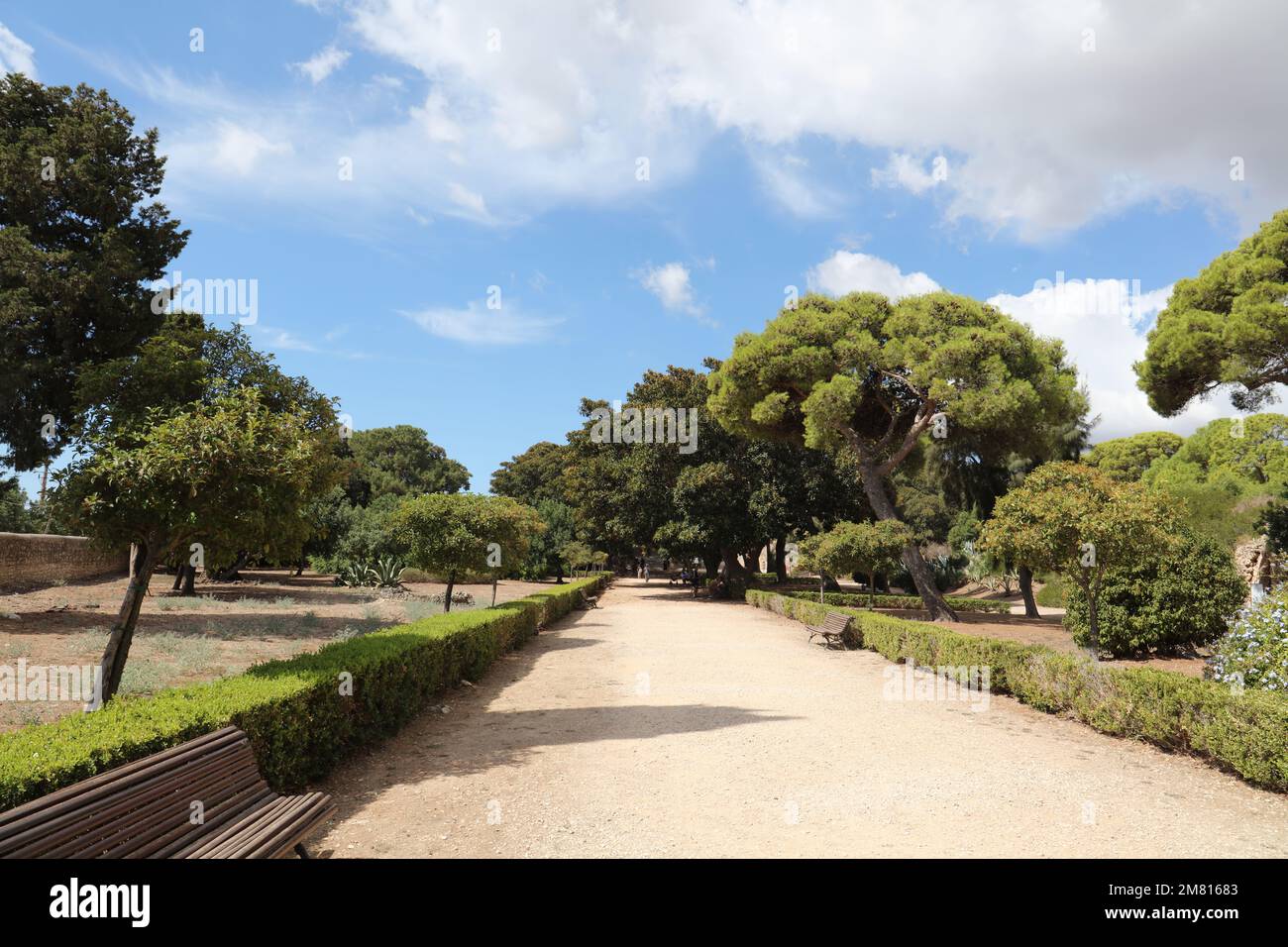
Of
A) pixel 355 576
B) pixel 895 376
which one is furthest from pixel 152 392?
pixel 355 576

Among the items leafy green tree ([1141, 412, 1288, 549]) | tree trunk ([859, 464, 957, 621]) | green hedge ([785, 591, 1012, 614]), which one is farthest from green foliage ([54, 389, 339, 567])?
leafy green tree ([1141, 412, 1288, 549])

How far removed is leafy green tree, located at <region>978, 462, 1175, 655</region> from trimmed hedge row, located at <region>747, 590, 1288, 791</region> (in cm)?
143

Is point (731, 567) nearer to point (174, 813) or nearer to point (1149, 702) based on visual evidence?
point (1149, 702)

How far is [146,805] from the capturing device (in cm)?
336

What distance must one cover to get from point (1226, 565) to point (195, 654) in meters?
17.4

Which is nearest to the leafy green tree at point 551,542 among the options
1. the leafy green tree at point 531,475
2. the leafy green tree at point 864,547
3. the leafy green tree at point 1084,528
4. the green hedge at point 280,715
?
the leafy green tree at point 531,475

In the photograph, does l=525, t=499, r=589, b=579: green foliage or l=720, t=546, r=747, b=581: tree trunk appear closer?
l=720, t=546, r=747, b=581: tree trunk

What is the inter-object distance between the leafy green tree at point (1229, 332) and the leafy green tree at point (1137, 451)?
30.3 meters

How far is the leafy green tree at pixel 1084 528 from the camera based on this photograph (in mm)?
9680

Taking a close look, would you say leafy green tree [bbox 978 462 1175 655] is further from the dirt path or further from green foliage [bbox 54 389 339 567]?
green foliage [bbox 54 389 339 567]

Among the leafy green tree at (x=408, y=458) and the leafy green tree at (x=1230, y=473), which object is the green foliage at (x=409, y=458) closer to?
the leafy green tree at (x=408, y=458)

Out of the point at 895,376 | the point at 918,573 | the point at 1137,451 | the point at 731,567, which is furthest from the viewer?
the point at 1137,451

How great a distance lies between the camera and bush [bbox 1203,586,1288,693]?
6.86 metres

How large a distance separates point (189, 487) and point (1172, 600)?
14.6 metres
